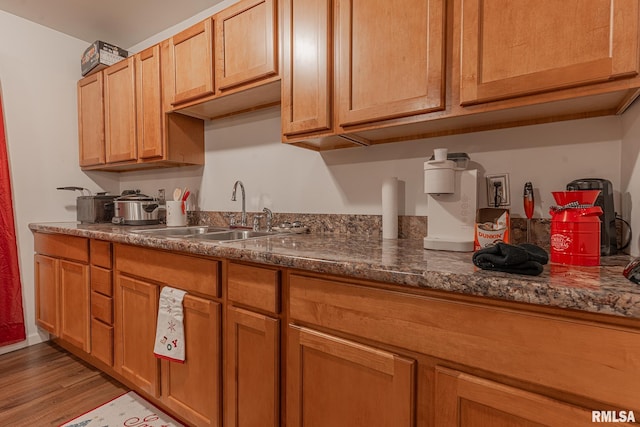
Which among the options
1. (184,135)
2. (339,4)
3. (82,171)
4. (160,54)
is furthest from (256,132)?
(82,171)

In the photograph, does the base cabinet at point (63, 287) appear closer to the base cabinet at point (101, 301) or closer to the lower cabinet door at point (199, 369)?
the base cabinet at point (101, 301)

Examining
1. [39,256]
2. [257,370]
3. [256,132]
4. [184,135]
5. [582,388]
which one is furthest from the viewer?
[39,256]

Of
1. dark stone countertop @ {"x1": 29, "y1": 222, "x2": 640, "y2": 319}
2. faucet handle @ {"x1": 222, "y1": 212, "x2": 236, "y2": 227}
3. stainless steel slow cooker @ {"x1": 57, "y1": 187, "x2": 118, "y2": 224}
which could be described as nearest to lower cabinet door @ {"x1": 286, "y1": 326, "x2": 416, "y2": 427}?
dark stone countertop @ {"x1": 29, "y1": 222, "x2": 640, "y2": 319}

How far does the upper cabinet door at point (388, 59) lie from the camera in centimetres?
108

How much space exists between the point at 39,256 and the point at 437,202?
2871 millimetres

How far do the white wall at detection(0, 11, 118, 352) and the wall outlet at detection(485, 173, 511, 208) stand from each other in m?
3.19

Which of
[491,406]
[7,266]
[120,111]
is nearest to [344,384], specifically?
[491,406]

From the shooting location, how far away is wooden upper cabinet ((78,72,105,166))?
2.52 m

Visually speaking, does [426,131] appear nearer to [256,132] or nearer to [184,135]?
[256,132]

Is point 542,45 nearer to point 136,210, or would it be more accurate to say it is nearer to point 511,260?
point 511,260

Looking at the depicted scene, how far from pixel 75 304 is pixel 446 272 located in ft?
7.74

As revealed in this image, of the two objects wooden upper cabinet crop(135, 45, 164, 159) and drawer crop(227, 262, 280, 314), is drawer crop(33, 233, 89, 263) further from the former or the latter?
drawer crop(227, 262, 280, 314)

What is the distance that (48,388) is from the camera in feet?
6.01

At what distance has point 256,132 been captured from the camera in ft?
6.70
